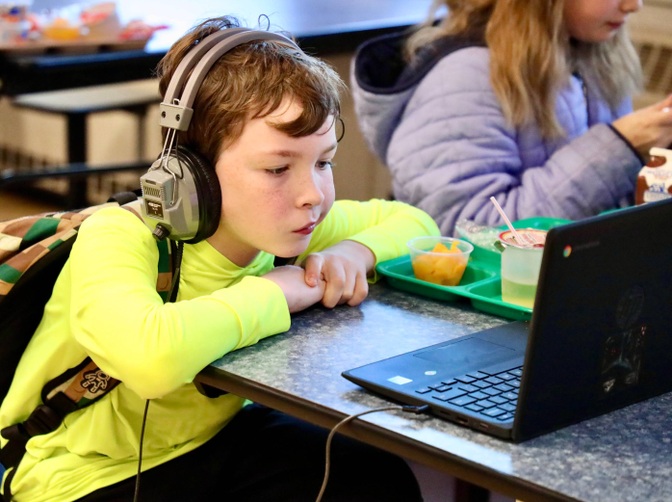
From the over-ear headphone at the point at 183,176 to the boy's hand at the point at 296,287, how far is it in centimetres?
10

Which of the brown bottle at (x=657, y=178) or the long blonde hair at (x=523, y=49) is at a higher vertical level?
the long blonde hair at (x=523, y=49)

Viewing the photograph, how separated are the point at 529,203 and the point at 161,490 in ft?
2.99

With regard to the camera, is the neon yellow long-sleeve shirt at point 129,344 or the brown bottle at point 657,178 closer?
the neon yellow long-sleeve shirt at point 129,344

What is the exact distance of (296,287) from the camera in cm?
124

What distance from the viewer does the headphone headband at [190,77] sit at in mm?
1163

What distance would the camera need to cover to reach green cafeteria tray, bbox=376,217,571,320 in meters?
1.29

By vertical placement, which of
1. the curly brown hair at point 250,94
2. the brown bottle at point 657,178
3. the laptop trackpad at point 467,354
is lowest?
the laptop trackpad at point 467,354

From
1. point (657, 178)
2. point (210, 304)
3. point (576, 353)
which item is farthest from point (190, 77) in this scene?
point (657, 178)

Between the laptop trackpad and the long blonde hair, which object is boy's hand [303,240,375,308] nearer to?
the laptop trackpad

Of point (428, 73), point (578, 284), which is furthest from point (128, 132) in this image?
point (578, 284)

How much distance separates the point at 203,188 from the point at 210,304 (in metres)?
0.14

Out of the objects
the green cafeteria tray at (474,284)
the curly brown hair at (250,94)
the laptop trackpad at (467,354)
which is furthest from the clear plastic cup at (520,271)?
the curly brown hair at (250,94)

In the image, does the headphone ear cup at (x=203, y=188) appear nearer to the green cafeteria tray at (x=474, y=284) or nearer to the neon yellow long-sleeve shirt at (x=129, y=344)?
the neon yellow long-sleeve shirt at (x=129, y=344)

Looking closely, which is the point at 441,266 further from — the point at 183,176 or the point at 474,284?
the point at 183,176
